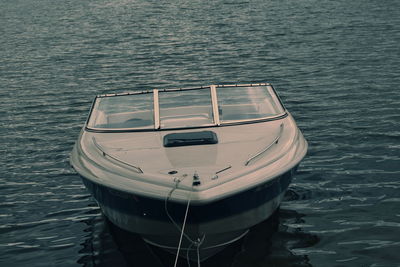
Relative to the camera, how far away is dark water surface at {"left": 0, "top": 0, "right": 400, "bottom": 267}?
10867 millimetres

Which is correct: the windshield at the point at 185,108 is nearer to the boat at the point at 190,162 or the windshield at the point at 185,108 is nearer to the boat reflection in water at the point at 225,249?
the boat at the point at 190,162

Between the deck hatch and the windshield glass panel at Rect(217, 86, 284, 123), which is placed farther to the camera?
the windshield glass panel at Rect(217, 86, 284, 123)

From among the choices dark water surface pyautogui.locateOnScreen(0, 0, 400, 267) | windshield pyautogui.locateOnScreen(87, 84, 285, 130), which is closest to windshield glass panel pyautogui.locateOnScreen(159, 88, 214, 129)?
windshield pyautogui.locateOnScreen(87, 84, 285, 130)

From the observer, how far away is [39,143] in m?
17.2

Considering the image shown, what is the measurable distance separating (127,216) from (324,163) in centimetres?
640

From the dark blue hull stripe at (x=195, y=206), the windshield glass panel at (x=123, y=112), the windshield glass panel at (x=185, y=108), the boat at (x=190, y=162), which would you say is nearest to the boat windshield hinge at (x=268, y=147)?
the boat at (x=190, y=162)

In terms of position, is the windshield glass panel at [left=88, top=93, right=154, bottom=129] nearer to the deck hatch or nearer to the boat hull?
the deck hatch

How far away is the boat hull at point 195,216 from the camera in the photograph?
8.97 metres

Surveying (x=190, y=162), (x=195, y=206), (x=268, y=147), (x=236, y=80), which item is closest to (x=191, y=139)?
(x=190, y=162)

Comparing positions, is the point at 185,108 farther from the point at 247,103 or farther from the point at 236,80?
the point at 236,80

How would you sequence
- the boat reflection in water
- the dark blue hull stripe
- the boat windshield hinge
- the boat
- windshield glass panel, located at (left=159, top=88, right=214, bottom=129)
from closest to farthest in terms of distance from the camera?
the dark blue hull stripe
the boat
the boat windshield hinge
the boat reflection in water
windshield glass panel, located at (left=159, top=88, right=214, bottom=129)

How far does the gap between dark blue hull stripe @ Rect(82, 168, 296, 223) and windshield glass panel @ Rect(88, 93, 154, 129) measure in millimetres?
1980

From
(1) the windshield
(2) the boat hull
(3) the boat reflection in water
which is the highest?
(1) the windshield

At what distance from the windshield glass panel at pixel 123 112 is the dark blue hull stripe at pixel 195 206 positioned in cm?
198
